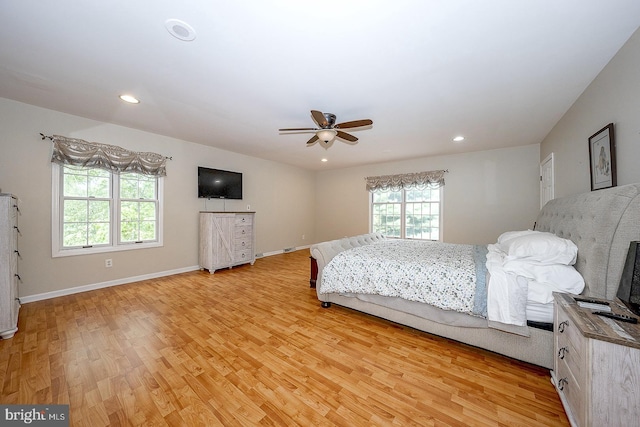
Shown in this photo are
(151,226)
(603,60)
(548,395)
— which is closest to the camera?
(548,395)

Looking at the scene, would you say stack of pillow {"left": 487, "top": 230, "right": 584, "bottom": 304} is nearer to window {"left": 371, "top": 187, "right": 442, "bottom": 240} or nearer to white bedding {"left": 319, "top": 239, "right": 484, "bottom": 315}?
white bedding {"left": 319, "top": 239, "right": 484, "bottom": 315}

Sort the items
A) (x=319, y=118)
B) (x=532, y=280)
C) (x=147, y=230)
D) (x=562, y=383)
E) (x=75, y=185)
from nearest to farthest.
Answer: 1. (x=562, y=383)
2. (x=532, y=280)
3. (x=319, y=118)
4. (x=75, y=185)
5. (x=147, y=230)

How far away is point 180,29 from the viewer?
1.63 meters

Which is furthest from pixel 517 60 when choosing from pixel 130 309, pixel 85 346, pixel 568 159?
pixel 130 309

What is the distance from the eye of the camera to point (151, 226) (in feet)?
13.3

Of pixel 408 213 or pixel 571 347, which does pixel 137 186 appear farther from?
pixel 408 213

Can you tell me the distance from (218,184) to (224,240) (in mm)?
1204

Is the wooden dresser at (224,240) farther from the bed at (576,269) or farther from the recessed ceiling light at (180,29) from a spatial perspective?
the recessed ceiling light at (180,29)

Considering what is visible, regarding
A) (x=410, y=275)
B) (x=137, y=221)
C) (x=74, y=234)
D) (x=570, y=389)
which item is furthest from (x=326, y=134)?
(x=74, y=234)

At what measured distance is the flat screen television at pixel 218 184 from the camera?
4547 mm

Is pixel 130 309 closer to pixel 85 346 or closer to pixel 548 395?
pixel 85 346

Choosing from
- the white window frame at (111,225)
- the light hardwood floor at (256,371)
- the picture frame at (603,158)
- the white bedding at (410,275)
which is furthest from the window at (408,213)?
the white window frame at (111,225)

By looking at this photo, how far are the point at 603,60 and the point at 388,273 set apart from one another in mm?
2599

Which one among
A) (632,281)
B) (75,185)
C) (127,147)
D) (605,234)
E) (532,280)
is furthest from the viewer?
(127,147)
